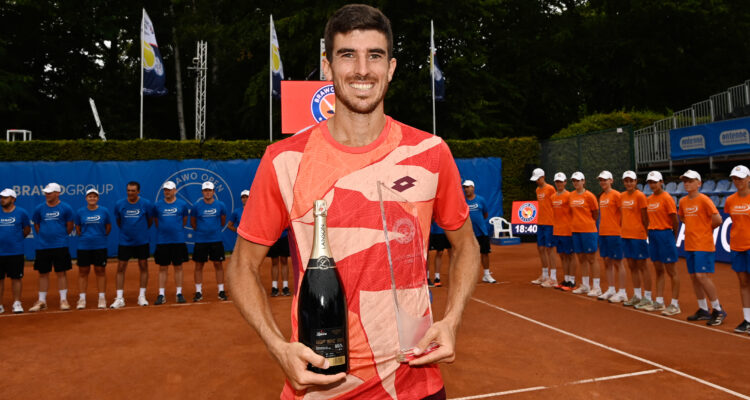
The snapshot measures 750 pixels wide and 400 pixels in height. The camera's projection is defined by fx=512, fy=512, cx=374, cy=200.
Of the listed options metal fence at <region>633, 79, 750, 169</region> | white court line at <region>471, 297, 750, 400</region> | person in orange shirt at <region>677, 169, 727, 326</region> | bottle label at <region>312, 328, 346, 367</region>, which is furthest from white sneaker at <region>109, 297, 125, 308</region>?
metal fence at <region>633, 79, 750, 169</region>

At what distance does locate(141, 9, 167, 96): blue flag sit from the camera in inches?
795

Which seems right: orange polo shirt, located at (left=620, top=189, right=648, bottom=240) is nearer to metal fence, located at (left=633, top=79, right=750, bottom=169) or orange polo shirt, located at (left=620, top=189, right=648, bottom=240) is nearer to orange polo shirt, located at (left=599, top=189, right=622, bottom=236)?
orange polo shirt, located at (left=599, top=189, right=622, bottom=236)

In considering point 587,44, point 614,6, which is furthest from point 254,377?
point 614,6

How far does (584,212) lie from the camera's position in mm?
10797

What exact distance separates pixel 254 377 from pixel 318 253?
183 inches

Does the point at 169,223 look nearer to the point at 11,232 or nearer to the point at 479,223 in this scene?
the point at 11,232

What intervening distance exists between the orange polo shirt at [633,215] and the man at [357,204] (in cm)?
872

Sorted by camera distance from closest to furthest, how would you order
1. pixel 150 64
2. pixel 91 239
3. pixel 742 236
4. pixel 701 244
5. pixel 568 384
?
pixel 568 384 < pixel 742 236 < pixel 701 244 < pixel 91 239 < pixel 150 64

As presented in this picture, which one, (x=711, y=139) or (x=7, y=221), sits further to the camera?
(x=711, y=139)

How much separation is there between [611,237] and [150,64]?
18.1 m

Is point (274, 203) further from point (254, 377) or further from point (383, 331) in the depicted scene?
point (254, 377)

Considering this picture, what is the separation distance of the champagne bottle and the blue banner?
18.0m

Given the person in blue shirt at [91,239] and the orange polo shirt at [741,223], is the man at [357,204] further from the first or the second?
the person in blue shirt at [91,239]

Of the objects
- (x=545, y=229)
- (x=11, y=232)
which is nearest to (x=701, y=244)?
(x=545, y=229)
